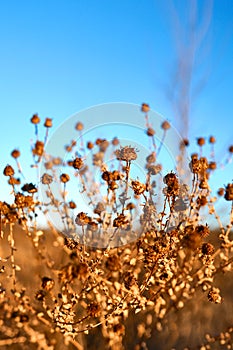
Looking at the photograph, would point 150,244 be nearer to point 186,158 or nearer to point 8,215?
point 186,158

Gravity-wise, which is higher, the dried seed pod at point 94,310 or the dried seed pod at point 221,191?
the dried seed pod at point 221,191

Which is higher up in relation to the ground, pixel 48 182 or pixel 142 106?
pixel 142 106

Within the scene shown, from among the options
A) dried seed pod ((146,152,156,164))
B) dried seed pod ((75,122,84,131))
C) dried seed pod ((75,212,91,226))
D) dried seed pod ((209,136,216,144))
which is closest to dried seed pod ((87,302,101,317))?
dried seed pod ((75,212,91,226))

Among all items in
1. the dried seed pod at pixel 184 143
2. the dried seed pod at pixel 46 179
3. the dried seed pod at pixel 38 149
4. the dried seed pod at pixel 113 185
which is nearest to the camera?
the dried seed pod at pixel 184 143

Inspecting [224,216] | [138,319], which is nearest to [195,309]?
[138,319]

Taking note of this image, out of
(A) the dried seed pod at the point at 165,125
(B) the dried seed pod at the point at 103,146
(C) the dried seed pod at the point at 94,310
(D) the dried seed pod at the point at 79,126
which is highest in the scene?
(D) the dried seed pod at the point at 79,126

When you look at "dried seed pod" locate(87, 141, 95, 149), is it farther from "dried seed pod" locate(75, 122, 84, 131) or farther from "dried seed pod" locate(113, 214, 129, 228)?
"dried seed pod" locate(113, 214, 129, 228)

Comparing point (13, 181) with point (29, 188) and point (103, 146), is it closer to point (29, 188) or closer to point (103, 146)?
point (29, 188)

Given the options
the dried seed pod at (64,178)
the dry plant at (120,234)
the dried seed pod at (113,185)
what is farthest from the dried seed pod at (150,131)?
the dried seed pod at (64,178)

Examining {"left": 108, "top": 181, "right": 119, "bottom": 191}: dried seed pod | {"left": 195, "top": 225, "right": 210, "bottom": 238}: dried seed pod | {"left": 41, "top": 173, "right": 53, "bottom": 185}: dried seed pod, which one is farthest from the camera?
{"left": 41, "top": 173, "right": 53, "bottom": 185}: dried seed pod

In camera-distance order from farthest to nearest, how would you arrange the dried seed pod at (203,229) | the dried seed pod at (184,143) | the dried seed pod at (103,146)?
the dried seed pod at (103,146), the dried seed pod at (203,229), the dried seed pod at (184,143)

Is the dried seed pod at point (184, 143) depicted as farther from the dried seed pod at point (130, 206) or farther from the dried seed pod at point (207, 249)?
the dried seed pod at point (207, 249)
